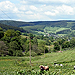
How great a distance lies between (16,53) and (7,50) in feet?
18.0

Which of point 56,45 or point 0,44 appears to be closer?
point 0,44

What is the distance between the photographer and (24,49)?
307 feet

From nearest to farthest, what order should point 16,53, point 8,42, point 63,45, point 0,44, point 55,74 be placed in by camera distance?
point 55,74, point 0,44, point 16,53, point 8,42, point 63,45

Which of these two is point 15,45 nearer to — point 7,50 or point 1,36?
point 7,50

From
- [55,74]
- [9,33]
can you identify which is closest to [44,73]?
[55,74]

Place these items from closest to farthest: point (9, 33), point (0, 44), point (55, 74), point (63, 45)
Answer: point (55, 74)
point (0, 44)
point (9, 33)
point (63, 45)

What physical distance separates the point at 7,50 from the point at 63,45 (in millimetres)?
59263

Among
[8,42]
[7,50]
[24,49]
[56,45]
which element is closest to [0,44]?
[7,50]

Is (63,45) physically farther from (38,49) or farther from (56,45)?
(38,49)

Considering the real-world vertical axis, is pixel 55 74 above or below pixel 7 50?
above

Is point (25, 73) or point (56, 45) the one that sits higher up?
point (25, 73)

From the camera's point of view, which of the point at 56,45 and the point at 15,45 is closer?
the point at 15,45

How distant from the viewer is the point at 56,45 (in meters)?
116

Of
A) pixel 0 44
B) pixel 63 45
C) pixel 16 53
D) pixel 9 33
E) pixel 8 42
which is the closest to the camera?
pixel 0 44
